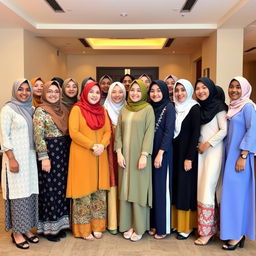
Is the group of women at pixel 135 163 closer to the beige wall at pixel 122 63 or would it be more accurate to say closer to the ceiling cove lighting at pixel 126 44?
the ceiling cove lighting at pixel 126 44

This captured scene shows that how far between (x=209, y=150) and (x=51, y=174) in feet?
5.01

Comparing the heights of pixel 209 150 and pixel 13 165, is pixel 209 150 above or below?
above

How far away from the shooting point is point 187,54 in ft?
36.3

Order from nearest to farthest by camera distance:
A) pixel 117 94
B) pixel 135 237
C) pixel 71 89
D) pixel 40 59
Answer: pixel 135 237, pixel 117 94, pixel 71 89, pixel 40 59

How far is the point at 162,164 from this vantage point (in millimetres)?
2988

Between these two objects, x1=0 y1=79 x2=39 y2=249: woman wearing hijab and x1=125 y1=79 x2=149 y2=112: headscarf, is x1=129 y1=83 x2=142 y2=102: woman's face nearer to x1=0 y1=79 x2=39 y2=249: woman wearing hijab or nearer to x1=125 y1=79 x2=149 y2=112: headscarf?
x1=125 y1=79 x2=149 y2=112: headscarf

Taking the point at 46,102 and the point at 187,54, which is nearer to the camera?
the point at 46,102

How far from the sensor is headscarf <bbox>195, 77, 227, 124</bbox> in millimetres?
2889

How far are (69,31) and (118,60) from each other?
14.5 feet

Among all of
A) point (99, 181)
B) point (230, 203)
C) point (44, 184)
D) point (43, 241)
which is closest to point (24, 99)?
point (44, 184)

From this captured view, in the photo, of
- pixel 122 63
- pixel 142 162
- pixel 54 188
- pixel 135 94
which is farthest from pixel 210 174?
pixel 122 63

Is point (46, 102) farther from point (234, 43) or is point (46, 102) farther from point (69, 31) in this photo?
point (234, 43)

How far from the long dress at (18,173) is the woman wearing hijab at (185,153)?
137 cm

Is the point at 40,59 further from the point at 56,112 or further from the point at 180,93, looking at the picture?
the point at 180,93
